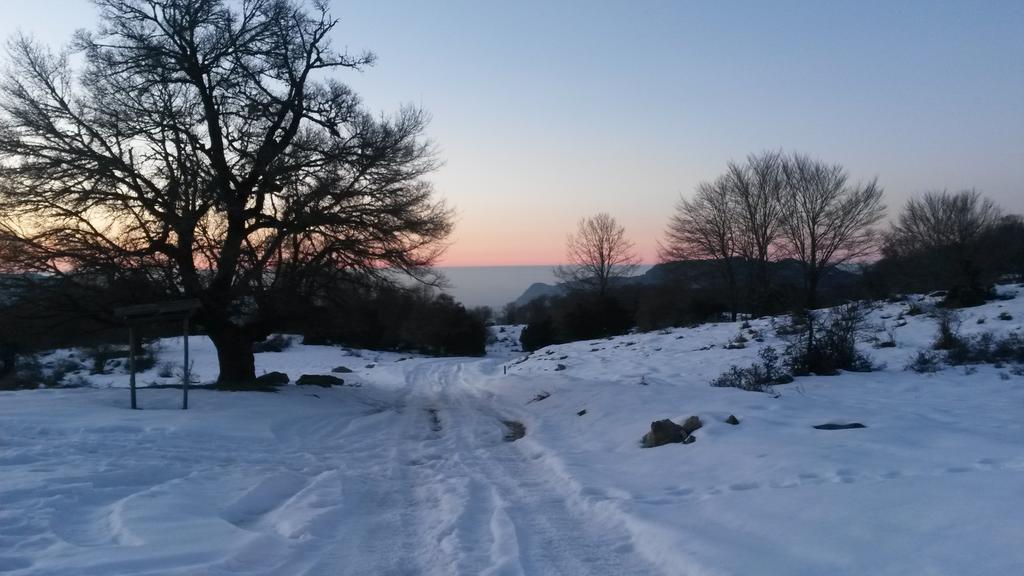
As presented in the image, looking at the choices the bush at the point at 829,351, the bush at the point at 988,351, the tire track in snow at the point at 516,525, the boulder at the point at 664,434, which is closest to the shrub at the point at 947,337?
the bush at the point at 988,351

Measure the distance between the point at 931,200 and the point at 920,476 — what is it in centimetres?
5385

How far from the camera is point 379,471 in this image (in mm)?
9367

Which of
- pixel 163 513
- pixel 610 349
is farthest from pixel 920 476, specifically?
pixel 610 349

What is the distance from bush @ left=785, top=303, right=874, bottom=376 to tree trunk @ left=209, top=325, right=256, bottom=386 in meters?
13.4

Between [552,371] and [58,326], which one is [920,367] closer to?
[552,371]

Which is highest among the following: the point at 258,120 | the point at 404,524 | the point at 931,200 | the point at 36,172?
the point at 931,200

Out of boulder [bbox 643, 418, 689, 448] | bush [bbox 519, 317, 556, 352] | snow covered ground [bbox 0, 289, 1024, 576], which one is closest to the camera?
snow covered ground [bbox 0, 289, 1024, 576]

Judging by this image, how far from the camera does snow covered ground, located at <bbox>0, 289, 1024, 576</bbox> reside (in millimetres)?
5312

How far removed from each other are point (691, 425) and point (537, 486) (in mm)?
2674

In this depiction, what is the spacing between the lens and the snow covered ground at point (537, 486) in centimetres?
531

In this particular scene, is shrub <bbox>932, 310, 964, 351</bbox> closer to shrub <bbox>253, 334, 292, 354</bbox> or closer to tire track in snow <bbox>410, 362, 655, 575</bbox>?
tire track in snow <bbox>410, 362, 655, 575</bbox>

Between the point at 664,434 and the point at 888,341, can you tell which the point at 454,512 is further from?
the point at 888,341

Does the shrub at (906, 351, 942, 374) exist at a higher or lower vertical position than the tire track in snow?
higher

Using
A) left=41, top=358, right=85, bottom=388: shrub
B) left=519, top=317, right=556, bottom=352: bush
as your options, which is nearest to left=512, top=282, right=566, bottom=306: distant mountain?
left=519, top=317, right=556, bottom=352: bush
